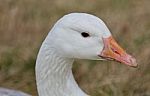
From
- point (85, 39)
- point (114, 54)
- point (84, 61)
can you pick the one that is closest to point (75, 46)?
point (85, 39)

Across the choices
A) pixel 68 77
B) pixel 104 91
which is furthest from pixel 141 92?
pixel 68 77

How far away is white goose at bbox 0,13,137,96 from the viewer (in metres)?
3.75

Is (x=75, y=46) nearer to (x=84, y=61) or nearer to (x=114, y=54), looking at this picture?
(x=114, y=54)

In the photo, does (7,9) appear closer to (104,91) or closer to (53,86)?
(104,91)

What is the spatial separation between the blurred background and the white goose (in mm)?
1182

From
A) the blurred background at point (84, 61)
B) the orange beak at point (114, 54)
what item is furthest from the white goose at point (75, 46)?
the blurred background at point (84, 61)

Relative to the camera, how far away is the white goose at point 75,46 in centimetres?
375

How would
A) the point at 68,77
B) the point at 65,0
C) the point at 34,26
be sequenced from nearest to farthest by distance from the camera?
the point at 68,77
the point at 34,26
the point at 65,0

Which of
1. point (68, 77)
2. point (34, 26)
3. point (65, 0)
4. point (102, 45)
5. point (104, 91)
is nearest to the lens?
point (102, 45)

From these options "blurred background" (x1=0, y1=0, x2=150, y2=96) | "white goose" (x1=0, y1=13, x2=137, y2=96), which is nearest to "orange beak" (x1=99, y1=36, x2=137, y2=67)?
"white goose" (x1=0, y1=13, x2=137, y2=96)

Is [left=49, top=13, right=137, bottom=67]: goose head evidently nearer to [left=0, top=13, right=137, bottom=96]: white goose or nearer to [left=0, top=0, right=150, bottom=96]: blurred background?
[left=0, top=13, right=137, bottom=96]: white goose

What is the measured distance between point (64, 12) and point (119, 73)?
2.09m

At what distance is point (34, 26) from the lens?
23.1 feet

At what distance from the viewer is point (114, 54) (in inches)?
152
